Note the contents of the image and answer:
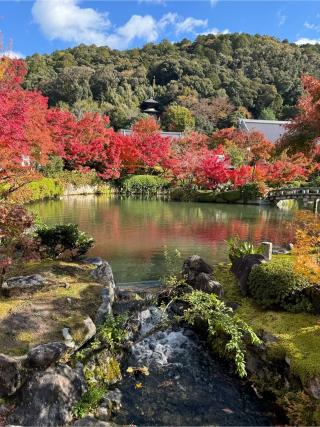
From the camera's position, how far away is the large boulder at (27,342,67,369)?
4.88 m

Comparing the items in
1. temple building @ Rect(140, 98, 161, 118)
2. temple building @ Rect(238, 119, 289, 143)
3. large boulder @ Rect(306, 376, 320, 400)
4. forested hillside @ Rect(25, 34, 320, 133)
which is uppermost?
forested hillside @ Rect(25, 34, 320, 133)

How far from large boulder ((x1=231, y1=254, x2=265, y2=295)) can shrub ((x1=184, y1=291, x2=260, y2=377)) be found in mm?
874

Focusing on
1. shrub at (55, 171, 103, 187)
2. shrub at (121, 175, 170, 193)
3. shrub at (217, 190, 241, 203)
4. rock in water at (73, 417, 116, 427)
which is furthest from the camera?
shrub at (121, 175, 170, 193)

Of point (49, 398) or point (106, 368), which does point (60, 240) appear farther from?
point (49, 398)

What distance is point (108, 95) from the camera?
60.5 m

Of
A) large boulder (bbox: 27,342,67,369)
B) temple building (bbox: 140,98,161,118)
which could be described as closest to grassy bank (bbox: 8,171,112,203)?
large boulder (bbox: 27,342,67,369)

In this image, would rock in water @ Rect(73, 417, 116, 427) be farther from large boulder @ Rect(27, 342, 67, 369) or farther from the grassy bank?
Answer: the grassy bank

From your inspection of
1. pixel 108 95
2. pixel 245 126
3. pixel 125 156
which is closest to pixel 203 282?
pixel 125 156

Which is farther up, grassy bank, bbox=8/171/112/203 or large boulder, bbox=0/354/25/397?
grassy bank, bbox=8/171/112/203

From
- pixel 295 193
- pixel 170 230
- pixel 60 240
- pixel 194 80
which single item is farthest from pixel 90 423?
pixel 194 80

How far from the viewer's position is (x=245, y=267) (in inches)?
301

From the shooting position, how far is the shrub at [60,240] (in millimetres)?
9391

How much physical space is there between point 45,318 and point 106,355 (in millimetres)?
1130

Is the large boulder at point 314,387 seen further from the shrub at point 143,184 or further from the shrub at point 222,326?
the shrub at point 143,184
